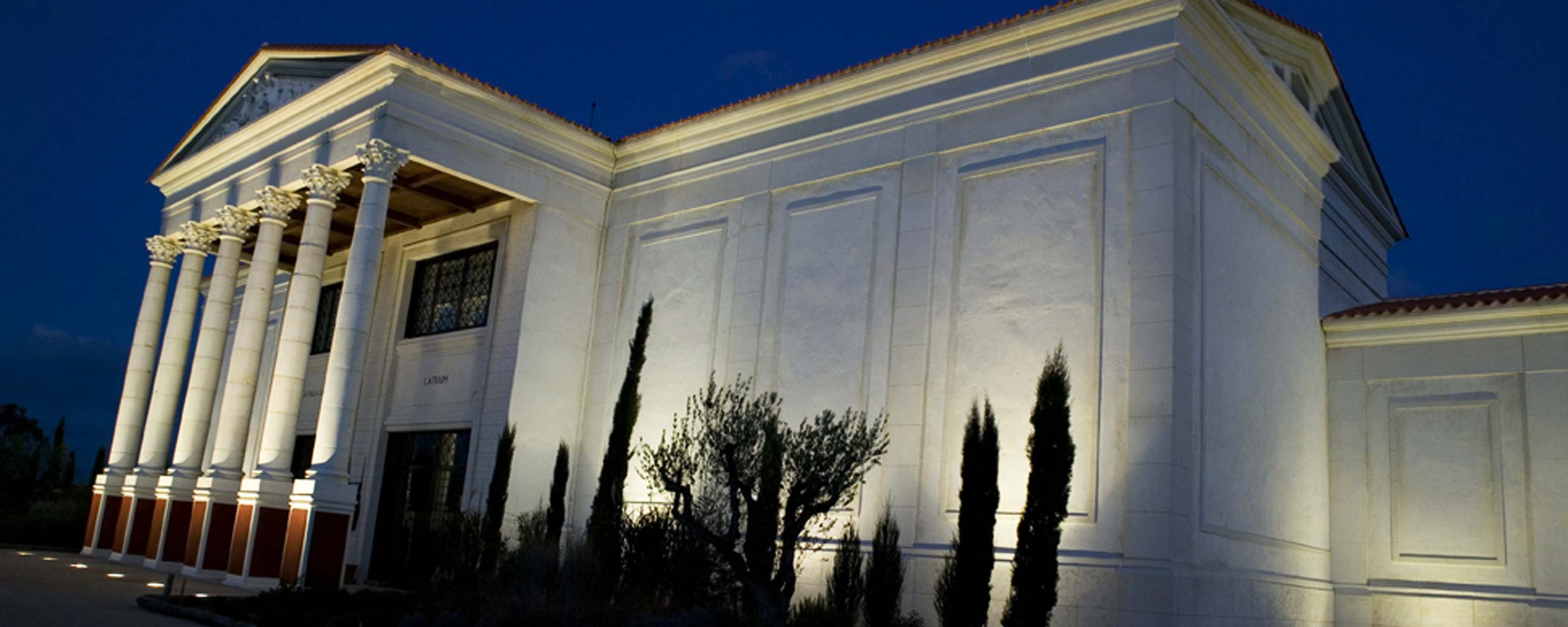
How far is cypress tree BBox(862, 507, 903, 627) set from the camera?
569 inches

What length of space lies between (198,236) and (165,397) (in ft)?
11.0

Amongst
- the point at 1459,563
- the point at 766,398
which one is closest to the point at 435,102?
the point at 766,398

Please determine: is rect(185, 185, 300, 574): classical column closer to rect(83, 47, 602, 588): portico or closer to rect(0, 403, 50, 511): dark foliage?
rect(83, 47, 602, 588): portico

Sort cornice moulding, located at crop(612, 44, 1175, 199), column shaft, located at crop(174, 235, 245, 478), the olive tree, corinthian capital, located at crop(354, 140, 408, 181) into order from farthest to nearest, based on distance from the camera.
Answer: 1. column shaft, located at crop(174, 235, 245, 478)
2. corinthian capital, located at crop(354, 140, 408, 181)
3. cornice moulding, located at crop(612, 44, 1175, 199)
4. the olive tree

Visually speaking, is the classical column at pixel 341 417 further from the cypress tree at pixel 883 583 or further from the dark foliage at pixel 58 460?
the dark foliage at pixel 58 460

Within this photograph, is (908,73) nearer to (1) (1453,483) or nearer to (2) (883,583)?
(2) (883,583)

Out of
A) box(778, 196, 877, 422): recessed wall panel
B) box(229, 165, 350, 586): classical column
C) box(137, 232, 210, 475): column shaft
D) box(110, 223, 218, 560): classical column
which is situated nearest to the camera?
box(778, 196, 877, 422): recessed wall panel

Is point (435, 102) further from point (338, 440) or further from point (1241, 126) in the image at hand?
point (1241, 126)

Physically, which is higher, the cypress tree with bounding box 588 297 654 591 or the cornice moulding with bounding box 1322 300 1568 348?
the cornice moulding with bounding box 1322 300 1568 348

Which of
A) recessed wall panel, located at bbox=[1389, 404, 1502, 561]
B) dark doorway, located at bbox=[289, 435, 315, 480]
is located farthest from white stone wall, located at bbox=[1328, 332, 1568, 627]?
dark doorway, located at bbox=[289, 435, 315, 480]

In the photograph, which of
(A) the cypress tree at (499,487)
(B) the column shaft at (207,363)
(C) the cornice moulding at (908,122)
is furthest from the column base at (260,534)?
(C) the cornice moulding at (908,122)

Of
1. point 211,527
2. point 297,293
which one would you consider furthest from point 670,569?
point 211,527

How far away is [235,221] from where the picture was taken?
75.2 ft

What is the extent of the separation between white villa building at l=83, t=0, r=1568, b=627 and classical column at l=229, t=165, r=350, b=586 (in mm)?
60
